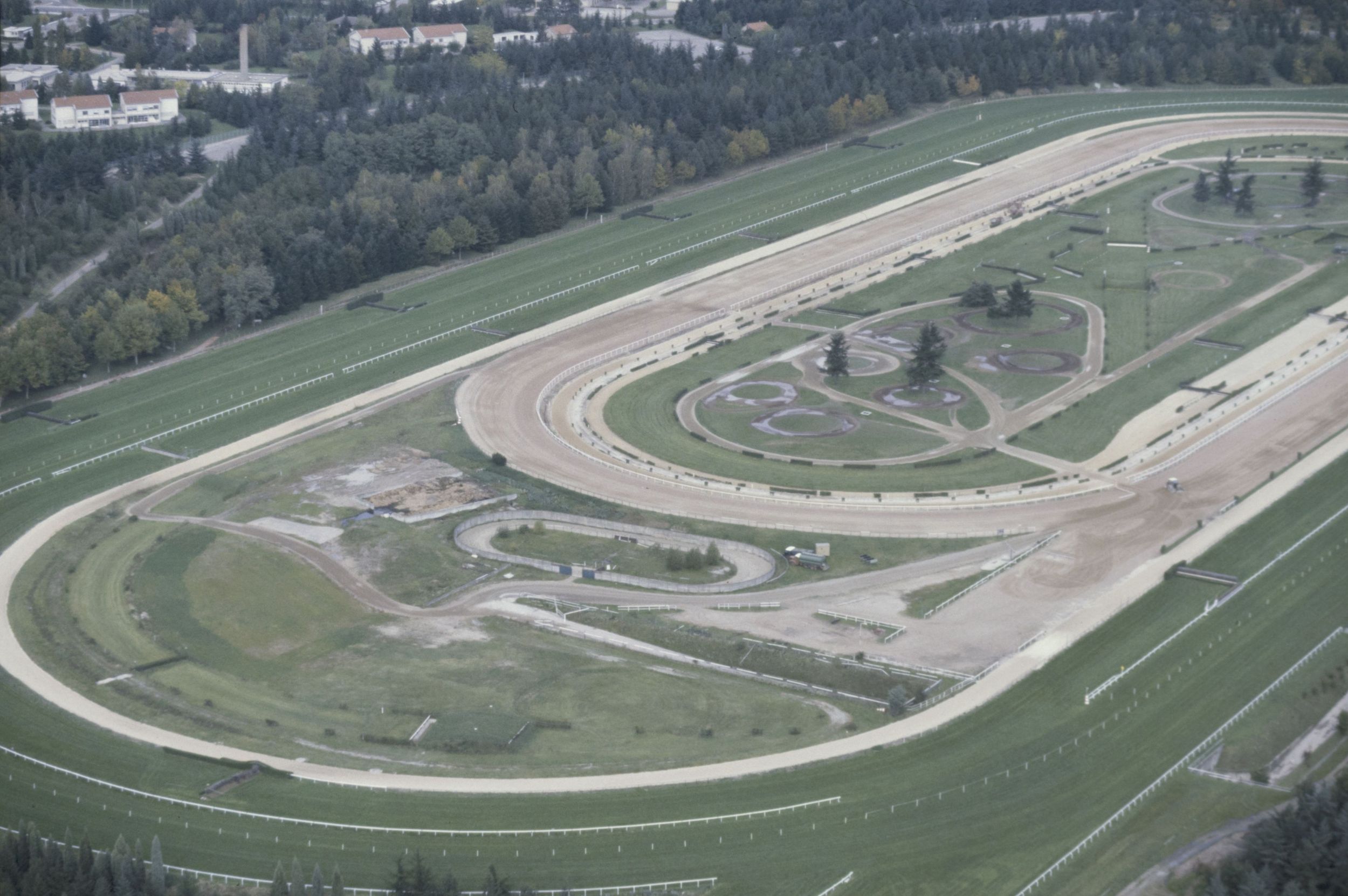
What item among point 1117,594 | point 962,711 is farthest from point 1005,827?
point 1117,594

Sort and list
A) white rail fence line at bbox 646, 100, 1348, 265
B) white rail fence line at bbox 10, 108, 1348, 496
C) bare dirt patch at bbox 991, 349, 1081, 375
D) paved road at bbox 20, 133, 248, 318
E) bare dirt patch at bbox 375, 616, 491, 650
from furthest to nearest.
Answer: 1. white rail fence line at bbox 646, 100, 1348, 265
2. paved road at bbox 20, 133, 248, 318
3. white rail fence line at bbox 10, 108, 1348, 496
4. bare dirt patch at bbox 991, 349, 1081, 375
5. bare dirt patch at bbox 375, 616, 491, 650

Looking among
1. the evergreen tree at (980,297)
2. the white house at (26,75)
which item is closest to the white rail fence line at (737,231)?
the evergreen tree at (980,297)

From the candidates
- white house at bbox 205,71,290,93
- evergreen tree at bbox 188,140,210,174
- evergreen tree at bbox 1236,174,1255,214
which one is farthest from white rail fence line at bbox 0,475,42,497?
evergreen tree at bbox 1236,174,1255,214

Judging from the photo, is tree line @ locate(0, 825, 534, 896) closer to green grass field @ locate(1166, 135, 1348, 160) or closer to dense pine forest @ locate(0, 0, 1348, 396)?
dense pine forest @ locate(0, 0, 1348, 396)

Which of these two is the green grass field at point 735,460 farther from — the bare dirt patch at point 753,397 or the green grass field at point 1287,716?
the green grass field at point 1287,716

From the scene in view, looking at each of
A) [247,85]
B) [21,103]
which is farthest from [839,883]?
[247,85]

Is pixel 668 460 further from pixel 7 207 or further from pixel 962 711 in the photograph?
pixel 7 207
